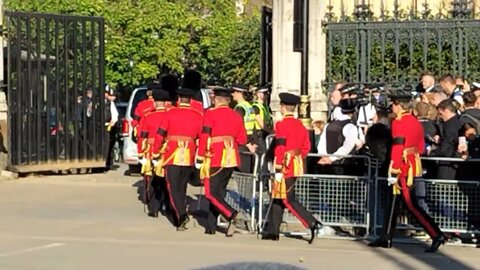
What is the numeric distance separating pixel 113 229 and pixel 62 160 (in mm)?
6244

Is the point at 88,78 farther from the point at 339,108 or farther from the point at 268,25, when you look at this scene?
the point at 339,108

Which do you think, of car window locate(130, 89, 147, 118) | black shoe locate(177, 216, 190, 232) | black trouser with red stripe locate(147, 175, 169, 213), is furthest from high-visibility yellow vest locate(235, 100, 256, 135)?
car window locate(130, 89, 147, 118)

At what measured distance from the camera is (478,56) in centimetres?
1898

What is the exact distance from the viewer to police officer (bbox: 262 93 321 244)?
1277 centimetres

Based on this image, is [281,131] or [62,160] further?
[62,160]

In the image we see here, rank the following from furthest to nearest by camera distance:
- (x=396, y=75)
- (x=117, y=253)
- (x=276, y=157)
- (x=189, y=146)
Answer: (x=396, y=75) < (x=189, y=146) < (x=276, y=157) < (x=117, y=253)

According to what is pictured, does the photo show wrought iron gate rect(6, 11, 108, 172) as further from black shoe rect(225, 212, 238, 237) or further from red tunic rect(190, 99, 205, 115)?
black shoe rect(225, 212, 238, 237)

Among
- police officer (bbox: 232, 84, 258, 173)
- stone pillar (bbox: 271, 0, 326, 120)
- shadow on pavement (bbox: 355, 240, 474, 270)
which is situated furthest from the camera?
stone pillar (bbox: 271, 0, 326, 120)

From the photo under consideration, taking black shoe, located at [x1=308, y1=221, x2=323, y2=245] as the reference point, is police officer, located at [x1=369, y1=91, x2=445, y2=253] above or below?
above

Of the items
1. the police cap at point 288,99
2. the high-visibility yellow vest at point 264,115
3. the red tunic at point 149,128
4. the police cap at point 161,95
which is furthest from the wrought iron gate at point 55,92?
the police cap at point 288,99

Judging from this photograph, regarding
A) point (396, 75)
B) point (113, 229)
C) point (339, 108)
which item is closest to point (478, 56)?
point (396, 75)

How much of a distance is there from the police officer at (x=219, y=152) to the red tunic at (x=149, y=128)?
1.71 metres

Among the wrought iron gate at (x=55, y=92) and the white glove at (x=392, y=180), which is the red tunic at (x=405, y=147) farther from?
the wrought iron gate at (x=55, y=92)

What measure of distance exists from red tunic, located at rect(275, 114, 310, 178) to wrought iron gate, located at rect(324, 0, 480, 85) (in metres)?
5.67
